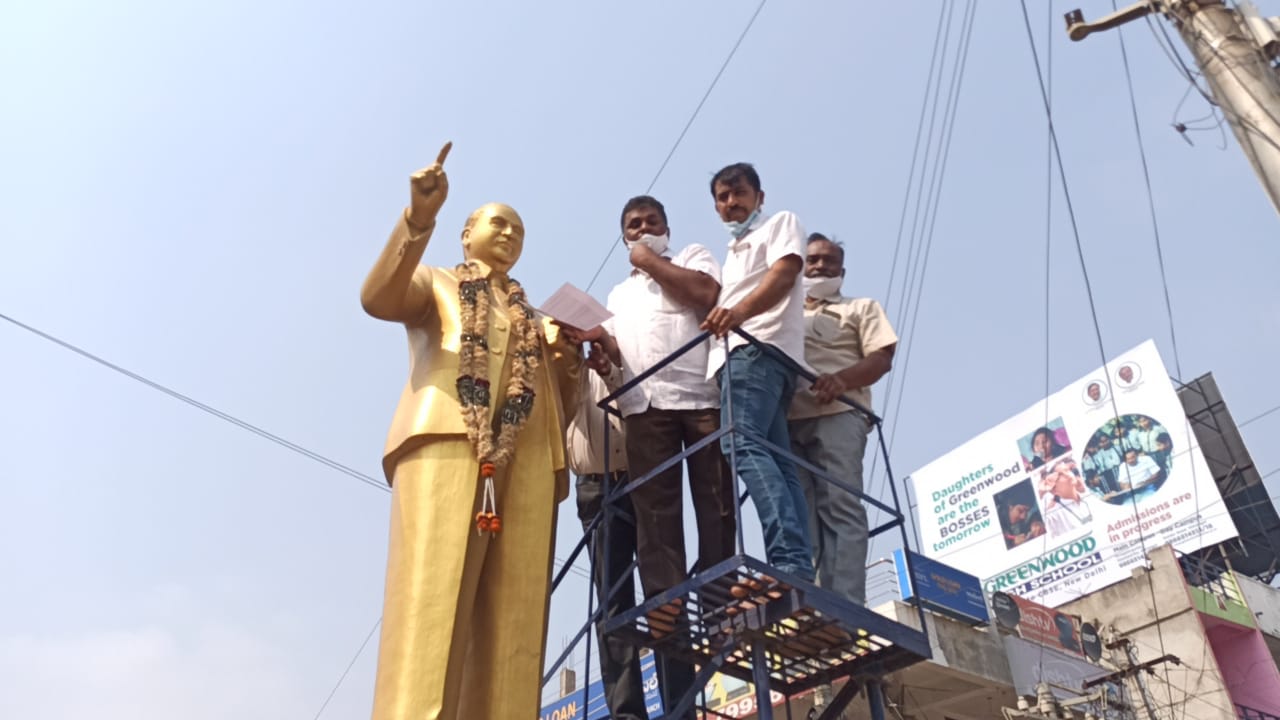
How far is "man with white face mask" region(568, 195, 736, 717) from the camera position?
16.5ft

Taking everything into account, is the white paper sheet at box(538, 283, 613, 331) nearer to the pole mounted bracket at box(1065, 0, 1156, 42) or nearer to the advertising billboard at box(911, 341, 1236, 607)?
the pole mounted bracket at box(1065, 0, 1156, 42)

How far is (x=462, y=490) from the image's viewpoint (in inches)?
190

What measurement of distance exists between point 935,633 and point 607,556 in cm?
1213

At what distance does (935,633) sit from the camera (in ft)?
54.0

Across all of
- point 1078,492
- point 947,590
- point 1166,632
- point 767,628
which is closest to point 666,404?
point 767,628

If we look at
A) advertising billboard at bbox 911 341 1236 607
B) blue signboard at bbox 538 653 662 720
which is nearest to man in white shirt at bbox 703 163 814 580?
blue signboard at bbox 538 653 662 720

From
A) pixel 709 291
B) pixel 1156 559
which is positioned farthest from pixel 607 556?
pixel 1156 559

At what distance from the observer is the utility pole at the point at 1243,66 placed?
809 cm

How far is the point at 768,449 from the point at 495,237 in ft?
6.09

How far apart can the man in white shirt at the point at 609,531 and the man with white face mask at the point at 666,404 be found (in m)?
0.24

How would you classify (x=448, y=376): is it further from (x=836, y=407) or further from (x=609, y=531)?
(x=836, y=407)

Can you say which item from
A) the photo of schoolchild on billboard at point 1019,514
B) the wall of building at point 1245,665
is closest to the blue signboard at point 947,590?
the wall of building at point 1245,665

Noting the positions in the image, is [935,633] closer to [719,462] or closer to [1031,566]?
[1031,566]

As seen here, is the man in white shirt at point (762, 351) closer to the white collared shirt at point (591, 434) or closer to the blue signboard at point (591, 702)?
the white collared shirt at point (591, 434)
